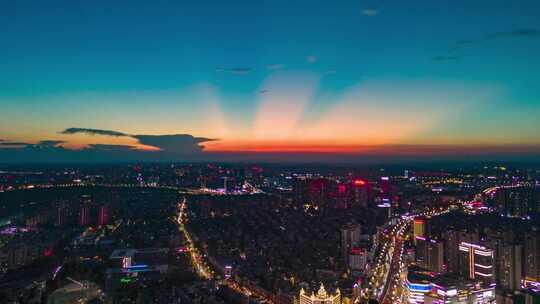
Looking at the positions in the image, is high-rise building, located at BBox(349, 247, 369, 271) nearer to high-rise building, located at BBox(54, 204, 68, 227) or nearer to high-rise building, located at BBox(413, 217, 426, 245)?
high-rise building, located at BBox(413, 217, 426, 245)

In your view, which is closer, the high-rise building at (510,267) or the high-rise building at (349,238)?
the high-rise building at (510,267)

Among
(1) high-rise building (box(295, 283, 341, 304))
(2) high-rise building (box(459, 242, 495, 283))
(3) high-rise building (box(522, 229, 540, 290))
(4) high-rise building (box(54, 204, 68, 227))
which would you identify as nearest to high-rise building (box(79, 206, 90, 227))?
(4) high-rise building (box(54, 204, 68, 227))

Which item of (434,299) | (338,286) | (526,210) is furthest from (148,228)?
(526,210)

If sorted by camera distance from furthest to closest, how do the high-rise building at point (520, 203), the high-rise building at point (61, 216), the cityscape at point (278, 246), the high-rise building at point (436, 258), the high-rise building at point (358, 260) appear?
the high-rise building at point (61, 216) < the high-rise building at point (520, 203) < the high-rise building at point (358, 260) < the high-rise building at point (436, 258) < the cityscape at point (278, 246)

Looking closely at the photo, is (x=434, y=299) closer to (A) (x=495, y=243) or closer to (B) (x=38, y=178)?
(A) (x=495, y=243)

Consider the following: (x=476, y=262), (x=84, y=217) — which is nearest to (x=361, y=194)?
(x=476, y=262)

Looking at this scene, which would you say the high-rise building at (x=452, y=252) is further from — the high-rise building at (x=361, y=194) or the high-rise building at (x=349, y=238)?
the high-rise building at (x=361, y=194)

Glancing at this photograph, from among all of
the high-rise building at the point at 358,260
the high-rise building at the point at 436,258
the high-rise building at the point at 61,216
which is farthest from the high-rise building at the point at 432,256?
the high-rise building at the point at 61,216
